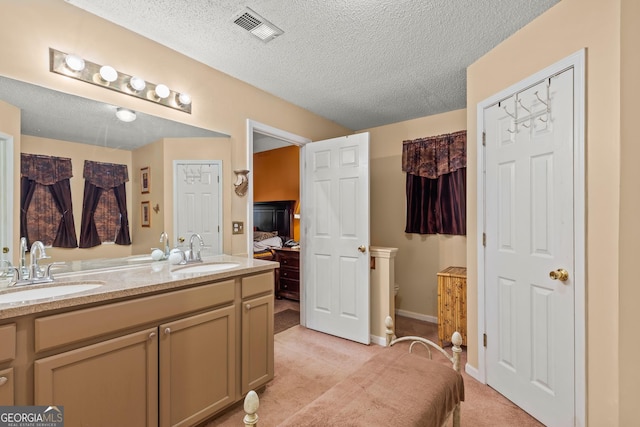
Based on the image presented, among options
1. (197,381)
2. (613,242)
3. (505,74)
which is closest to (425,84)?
(505,74)

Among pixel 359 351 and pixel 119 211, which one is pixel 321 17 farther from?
pixel 359 351

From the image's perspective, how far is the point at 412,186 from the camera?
12.3 feet

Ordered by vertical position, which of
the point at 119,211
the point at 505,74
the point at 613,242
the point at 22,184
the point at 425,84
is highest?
the point at 425,84

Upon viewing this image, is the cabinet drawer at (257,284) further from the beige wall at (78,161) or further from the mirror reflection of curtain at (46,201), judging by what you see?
the mirror reflection of curtain at (46,201)

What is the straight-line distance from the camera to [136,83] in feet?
→ 6.53

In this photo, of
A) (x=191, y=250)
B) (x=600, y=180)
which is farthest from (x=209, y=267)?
(x=600, y=180)

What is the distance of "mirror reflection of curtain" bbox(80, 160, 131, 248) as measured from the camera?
1.86m

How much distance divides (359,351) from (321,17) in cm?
279

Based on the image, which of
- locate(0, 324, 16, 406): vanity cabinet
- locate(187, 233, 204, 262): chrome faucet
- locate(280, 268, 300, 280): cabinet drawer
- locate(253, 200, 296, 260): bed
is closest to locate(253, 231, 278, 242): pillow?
locate(253, 200, 296, 260): bed

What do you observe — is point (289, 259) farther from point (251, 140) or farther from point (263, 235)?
point (251, 140)

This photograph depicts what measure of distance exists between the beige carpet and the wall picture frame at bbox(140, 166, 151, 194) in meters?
1.59

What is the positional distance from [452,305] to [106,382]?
2706 millimetres

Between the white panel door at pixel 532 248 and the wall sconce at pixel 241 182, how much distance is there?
1.99 meters

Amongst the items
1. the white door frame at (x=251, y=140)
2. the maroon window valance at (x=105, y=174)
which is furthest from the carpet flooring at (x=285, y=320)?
the maroon window valance at (x=105, y=174)
